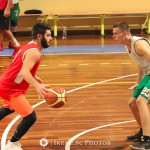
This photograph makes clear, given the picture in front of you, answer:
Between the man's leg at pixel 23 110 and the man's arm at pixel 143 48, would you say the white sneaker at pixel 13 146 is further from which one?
the man's arm at pixel 143 48

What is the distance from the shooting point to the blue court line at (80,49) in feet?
38.5

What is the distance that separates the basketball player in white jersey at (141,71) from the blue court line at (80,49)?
6445 millimetres

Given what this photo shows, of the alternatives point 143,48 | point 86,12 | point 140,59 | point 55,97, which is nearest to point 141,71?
point 140,59

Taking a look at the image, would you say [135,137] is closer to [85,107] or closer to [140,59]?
[140,59]

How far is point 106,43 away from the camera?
514 inches

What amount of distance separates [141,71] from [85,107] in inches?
71.4

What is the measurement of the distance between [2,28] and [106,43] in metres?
3.87

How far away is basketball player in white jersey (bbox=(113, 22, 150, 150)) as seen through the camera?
4996mm

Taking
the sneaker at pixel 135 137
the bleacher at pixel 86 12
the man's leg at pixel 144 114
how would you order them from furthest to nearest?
the bleacher at pixel 86 12, the sneaker at pixel 135 137, the man's leg at pixel 144 114

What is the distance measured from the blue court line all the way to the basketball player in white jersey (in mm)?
6445

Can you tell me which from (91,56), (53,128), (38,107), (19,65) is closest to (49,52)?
(91,56)

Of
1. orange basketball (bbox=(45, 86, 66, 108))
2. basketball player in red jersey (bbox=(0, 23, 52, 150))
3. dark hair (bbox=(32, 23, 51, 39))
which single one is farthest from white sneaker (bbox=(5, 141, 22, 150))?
dark hair (bbox=(32, 23, 51, 39))

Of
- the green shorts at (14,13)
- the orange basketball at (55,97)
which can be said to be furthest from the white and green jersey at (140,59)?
the green shorts at (14,13)

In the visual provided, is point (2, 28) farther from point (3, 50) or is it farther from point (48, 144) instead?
point (48, 144)
